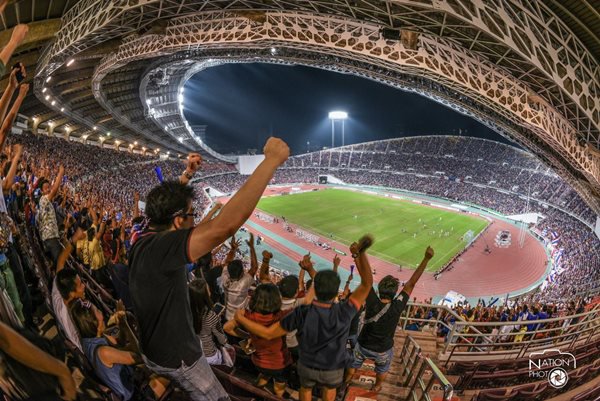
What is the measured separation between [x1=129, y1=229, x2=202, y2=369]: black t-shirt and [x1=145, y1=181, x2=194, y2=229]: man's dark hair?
177 millimetres

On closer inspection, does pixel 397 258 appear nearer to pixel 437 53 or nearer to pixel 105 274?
pixel 437 53

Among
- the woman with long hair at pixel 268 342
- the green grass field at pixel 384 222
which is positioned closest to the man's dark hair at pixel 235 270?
the woman with long hair at pixel 268 342

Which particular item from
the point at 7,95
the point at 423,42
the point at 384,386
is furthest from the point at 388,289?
the point at 423,42

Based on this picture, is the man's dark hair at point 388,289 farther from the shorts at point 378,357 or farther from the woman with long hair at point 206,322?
the woman with long hair at point 206,322

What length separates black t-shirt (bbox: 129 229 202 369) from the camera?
1784 mm

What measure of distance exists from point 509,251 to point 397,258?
1286 centimetres

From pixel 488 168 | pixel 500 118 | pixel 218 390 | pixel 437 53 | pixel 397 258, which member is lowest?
pixel 218 390

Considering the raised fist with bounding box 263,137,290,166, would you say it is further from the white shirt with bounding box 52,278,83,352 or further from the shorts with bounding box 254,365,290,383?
the shorts with bounding box 254,365,290,383

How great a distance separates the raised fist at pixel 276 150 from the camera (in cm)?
181

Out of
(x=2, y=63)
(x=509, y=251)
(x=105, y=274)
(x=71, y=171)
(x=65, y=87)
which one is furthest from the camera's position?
(x=509, y=251)

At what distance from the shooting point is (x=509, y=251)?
29656 millimetres

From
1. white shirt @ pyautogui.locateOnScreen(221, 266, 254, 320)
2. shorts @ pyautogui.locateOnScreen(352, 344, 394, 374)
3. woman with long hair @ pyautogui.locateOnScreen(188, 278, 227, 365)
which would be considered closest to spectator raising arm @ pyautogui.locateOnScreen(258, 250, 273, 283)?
white shirt @ pyautogui.locateOnScreen(221, 266, 254, 320)

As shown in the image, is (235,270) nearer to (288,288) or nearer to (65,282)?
(288,288)

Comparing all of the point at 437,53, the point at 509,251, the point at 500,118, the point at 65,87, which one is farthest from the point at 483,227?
the point at 65,87
